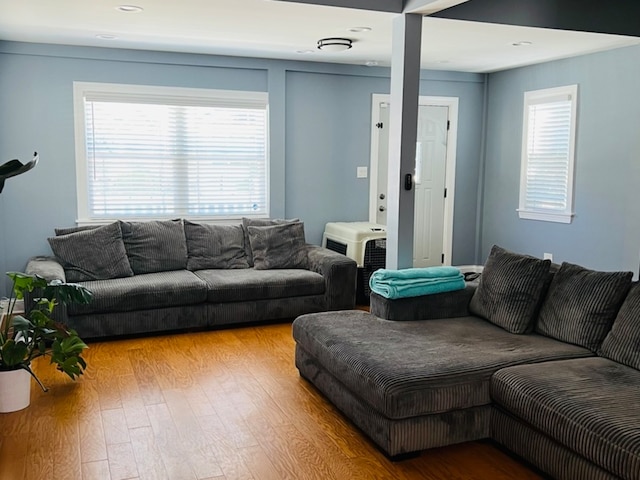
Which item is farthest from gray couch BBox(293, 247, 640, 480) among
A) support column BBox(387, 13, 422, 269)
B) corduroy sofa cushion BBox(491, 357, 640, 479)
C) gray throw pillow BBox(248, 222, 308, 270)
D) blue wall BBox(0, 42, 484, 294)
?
blue wall BBox(0, 42, 484, 294)

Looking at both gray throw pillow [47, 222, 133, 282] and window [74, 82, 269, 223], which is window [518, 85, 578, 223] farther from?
gray throw pillow [47, 222, 133, 282]

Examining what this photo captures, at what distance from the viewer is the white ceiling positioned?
402 cm

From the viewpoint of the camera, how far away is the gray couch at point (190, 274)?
468 centimetres

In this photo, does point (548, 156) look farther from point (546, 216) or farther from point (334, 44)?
point (334, 44)

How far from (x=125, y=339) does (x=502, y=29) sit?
12.0ft

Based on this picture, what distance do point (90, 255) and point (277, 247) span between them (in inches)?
61.3

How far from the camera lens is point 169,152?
5.82 m

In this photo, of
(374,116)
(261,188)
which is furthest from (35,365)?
(374,116)

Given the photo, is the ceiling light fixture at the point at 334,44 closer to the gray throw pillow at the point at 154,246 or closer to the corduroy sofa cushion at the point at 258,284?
the corduroy sofa cushion at the point at 258,284

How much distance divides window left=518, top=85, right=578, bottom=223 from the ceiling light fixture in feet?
7.40

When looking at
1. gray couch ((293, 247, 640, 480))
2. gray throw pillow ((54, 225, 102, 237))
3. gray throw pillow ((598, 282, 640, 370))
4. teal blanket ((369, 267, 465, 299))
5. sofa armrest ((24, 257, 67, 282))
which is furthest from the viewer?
gray throw pillow ((54, 225, 102, 237))

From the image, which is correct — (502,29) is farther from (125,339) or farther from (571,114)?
(125,339)

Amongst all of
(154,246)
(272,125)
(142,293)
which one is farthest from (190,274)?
(272,125)

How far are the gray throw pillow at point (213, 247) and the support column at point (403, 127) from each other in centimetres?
179
